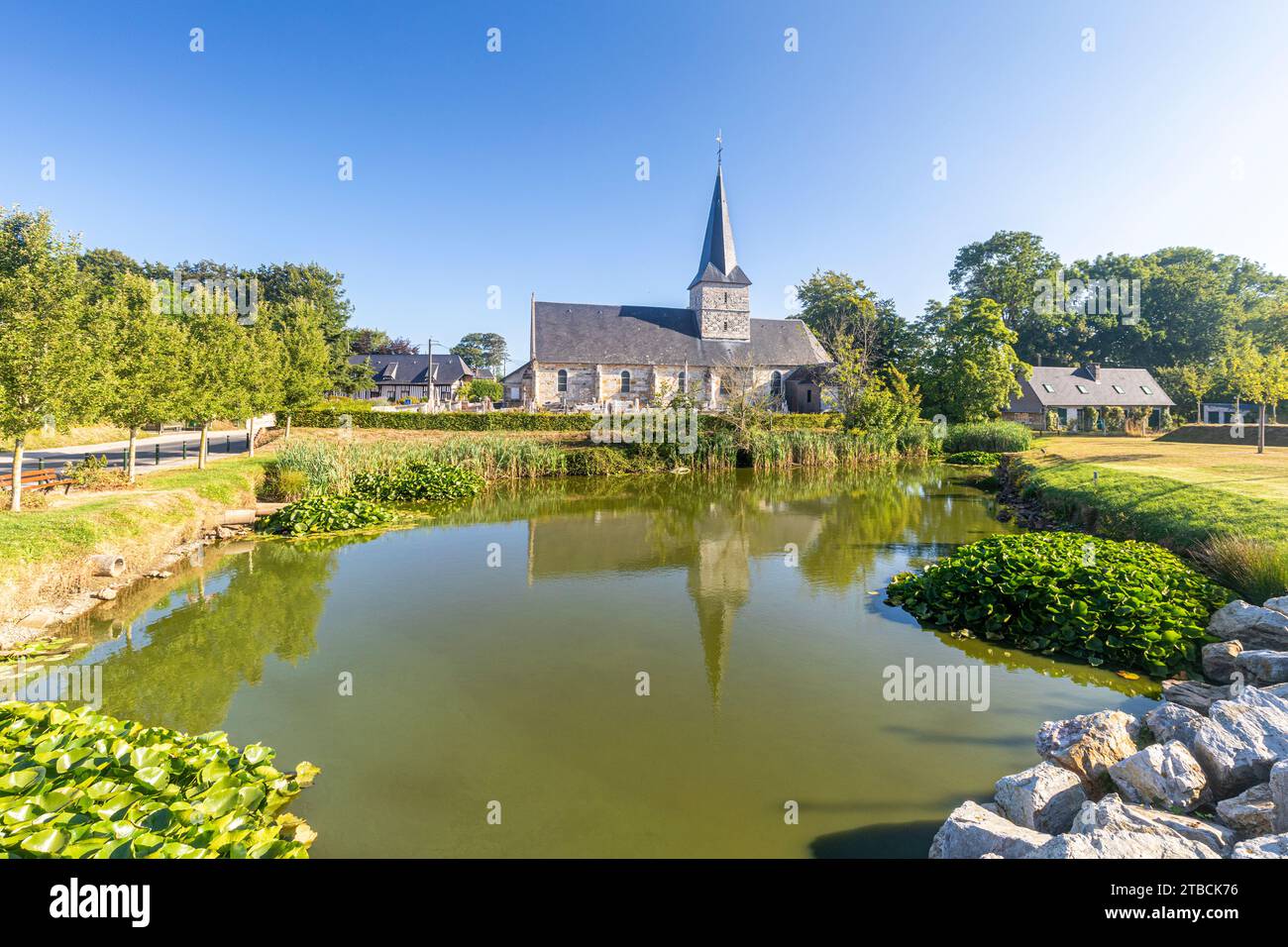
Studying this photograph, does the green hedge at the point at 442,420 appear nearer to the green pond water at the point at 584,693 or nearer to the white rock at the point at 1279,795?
the green pond water at the point at 584,693

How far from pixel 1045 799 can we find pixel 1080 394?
155ft

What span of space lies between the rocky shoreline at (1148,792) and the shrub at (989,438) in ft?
85.6

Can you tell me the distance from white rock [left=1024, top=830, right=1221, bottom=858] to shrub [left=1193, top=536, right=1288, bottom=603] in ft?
20.8

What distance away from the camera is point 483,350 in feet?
360

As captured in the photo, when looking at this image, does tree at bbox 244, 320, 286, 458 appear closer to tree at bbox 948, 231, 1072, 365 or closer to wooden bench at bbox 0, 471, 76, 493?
wooden bench at bbox 0, 471, 76, 493

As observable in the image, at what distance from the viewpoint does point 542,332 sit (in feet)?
135

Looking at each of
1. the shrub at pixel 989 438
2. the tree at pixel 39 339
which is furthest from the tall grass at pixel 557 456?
the tree at pixel 39 339

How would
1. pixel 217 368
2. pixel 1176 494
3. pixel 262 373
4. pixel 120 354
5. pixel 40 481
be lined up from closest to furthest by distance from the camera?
pixel 1176 494 < pixel 40 481 < pixel 120 354 < pixel 217 368 < pixel 262 373

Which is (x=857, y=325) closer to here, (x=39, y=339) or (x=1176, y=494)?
(x=1176, y=494)

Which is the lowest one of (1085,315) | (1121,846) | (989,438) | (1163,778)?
(1163,778)

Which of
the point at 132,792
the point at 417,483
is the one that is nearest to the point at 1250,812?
the point at 132,792

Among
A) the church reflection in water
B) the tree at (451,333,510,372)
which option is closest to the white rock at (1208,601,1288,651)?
the church reflection in water

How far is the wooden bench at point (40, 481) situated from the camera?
12352 mm
